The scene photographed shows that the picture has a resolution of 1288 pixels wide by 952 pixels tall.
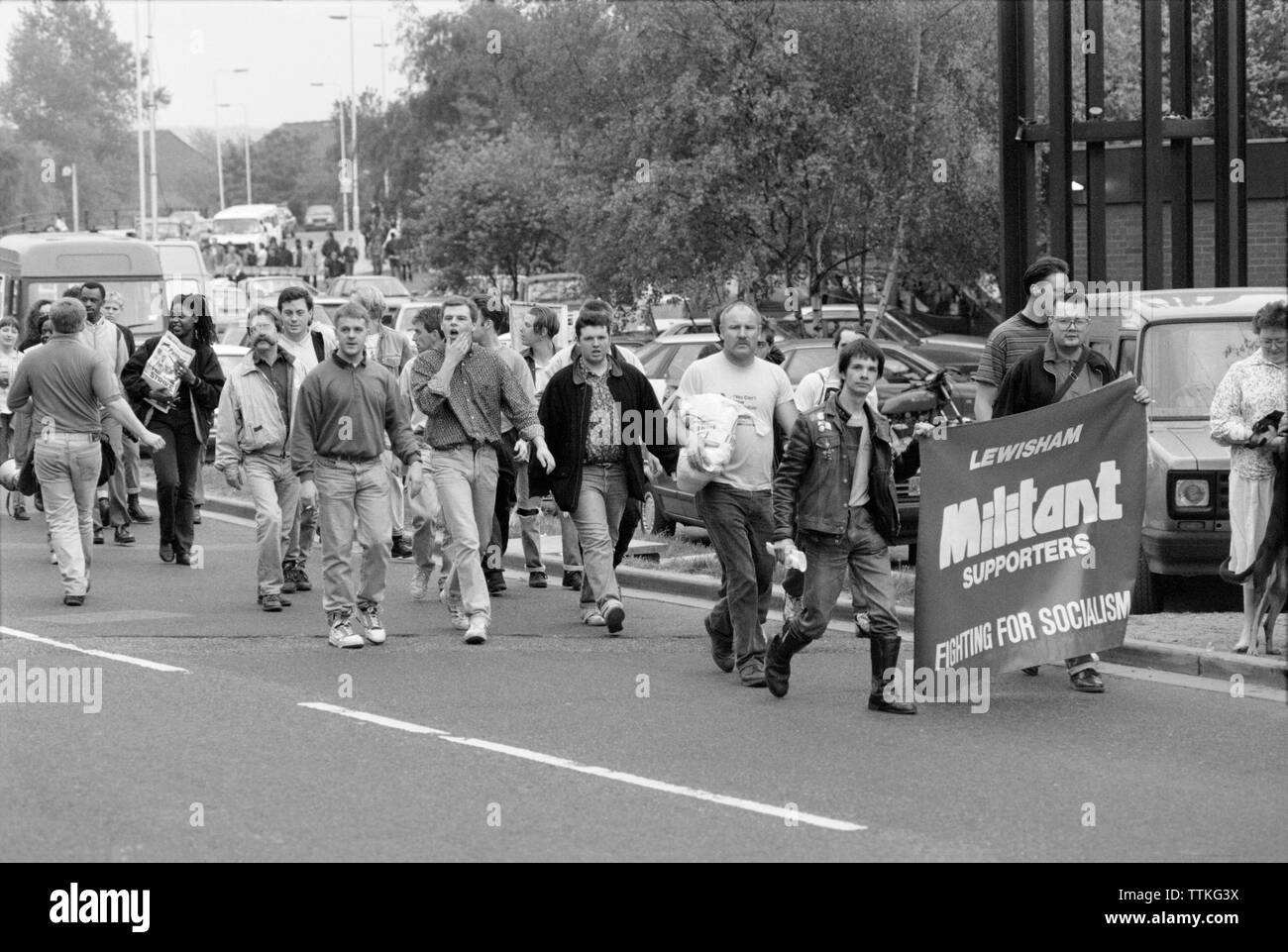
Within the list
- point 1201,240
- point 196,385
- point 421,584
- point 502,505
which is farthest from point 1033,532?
point 1201,240

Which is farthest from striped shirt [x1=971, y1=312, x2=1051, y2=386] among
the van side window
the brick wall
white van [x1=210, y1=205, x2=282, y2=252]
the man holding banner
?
white van [x1=210, y1=205, x2=282, y2=252]

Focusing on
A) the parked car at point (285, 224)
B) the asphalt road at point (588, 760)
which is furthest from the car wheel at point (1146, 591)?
the parked car at point (285, 224)

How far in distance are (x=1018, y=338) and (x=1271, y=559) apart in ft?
5.56

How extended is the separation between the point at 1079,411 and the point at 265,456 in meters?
5.29

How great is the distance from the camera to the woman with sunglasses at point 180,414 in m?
13.8

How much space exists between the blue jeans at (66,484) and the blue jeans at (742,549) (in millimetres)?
4702

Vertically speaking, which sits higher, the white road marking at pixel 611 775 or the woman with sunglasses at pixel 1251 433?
the woman with sunglasses at pixel 1251 433

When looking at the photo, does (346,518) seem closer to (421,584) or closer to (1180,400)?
(421,584)

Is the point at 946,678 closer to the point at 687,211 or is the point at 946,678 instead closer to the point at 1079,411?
the point at 1079,411

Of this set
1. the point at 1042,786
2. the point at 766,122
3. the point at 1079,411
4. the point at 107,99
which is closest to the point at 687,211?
the point at 766,122

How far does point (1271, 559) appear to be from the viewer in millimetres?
9258

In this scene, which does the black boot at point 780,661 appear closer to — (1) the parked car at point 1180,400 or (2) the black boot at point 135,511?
(1) the parked car at point 1180,400

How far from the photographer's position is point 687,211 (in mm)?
24891

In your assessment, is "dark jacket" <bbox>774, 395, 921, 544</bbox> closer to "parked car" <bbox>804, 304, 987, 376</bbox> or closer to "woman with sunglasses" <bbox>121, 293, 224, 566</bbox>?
"woman with sunglasses" <bbox>121, 293, 224, 566</bbox>
